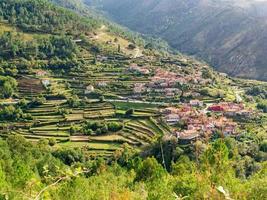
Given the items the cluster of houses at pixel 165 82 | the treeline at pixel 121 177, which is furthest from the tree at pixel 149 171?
the cluster of houses at pixel 165 82

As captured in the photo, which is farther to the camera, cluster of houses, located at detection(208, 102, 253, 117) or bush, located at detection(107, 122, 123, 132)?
cluster of houses, located at detection(208, 102, 253, 117)

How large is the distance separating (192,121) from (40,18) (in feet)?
222

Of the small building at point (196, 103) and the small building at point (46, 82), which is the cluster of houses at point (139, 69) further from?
the small building at point (196, 103)

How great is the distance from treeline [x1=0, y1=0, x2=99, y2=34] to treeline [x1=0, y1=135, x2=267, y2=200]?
6241cm

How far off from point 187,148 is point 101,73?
42090mm

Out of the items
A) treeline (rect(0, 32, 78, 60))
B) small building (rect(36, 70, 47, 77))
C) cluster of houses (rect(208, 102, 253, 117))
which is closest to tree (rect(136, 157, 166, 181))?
cluster of houses (rect(208, 102, 253, 117))

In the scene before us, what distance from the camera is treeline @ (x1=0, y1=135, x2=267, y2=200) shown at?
6.10 meters

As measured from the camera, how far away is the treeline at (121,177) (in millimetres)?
6098

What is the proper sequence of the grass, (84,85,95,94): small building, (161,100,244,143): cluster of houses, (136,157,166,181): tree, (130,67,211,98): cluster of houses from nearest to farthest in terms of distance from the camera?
(136,157,166,181): tree → (161,100,244,143): cluster of houses → the grass → (84,85,95,94): small building → (130,67,211,98): cluster of houses

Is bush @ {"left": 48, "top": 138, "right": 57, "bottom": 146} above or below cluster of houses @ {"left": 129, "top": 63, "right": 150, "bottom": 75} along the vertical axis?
below

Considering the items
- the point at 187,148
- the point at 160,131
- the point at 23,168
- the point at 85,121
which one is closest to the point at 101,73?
the point at 85,121

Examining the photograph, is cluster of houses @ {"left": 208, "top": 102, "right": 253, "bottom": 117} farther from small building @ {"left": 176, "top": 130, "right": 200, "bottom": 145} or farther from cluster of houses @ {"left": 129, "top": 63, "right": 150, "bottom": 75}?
cluster of houses @ {"left": 129, "top": 63, "right": 150, "bottom": 75}

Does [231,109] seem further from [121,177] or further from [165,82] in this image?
[121,177]

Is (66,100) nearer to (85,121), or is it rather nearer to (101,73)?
(85,121)
